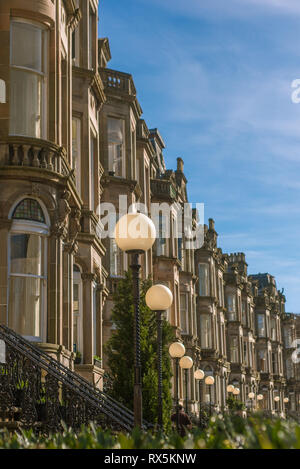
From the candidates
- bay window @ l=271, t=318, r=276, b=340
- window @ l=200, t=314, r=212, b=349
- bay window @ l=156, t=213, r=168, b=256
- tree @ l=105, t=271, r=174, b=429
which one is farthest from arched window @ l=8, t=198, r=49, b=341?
bay window @ l=271, t=318, r=276, b=340

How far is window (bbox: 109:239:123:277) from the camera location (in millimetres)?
29031

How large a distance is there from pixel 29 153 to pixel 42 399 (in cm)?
565

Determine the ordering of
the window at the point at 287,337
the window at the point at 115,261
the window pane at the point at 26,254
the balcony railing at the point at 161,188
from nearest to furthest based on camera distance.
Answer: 1. the window pane at the point at 26,254
2. the window at the point at 115,261
3. the balcony railing at the point at 161,188
4. the window at the point at 287,337

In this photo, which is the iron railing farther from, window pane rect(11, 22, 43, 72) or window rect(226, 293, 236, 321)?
window rect(226, 293, 236, 321)

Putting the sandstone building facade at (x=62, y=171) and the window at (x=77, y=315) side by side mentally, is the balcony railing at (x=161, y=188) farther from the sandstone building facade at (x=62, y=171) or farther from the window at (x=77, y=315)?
the window at (x=77, y=315)

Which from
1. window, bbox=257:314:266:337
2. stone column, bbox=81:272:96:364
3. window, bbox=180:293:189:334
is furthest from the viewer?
window, bbox=257:314:266:337

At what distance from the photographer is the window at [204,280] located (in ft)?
181

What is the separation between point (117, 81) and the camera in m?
31.2

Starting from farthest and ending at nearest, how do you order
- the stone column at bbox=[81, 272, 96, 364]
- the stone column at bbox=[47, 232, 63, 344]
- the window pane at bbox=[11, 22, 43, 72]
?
the stone column at bbox=[81, 272, 96, 364] → the window pane at bbox=[11, 22, 43, 72] → the stone column at bbox=[47, 232, 63, 344]

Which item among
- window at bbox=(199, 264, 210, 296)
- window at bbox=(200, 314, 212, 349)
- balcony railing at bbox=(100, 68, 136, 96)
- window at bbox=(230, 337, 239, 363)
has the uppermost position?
balcony railing at bbox=(100, 68, 136, 96)

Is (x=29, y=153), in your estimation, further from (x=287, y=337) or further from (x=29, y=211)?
(x=287, y=337)

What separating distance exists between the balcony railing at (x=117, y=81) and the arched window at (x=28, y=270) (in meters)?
15.5

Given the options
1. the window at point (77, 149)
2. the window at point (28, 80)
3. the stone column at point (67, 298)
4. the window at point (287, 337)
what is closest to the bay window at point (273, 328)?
the window at point (287, 337)

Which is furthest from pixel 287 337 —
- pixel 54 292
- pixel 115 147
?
pixel 54 292
